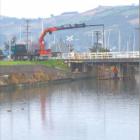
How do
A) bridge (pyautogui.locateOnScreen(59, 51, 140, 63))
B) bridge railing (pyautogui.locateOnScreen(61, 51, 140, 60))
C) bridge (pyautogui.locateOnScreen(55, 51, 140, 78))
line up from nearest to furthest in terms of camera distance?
bridge (pyautogui.locateOnScreen(59, 51, 140, 63))
bridge (pyautogui.locateOnScreen(55, 51, 140, 78))
bridge railing (pyautogui.locateOnScreen(61, 51, 140, 60))

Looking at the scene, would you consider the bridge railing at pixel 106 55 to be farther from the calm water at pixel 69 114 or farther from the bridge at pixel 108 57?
the calm water at pixel 69 114

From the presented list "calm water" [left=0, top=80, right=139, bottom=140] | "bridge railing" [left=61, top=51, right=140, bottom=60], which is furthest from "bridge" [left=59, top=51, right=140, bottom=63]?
"calm water" [left=0, top=80, right=139, bottom=140]

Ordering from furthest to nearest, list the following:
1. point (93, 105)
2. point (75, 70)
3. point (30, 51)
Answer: point (30, 51)
point (75, 70)
point (93, 105)

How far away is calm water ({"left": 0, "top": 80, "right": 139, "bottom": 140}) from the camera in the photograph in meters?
32.8

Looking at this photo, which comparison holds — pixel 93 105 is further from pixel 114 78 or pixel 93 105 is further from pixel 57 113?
pixel 114 78

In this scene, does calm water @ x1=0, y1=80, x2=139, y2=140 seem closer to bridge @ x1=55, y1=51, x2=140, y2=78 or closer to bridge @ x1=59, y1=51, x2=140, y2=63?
bridge @ x1=59, y1=51, x2=140, y2=63

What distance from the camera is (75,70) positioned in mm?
81375

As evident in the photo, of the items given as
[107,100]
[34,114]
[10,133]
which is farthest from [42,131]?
[107,100]

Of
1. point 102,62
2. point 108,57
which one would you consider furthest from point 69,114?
point 102,62

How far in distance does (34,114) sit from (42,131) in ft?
25.3

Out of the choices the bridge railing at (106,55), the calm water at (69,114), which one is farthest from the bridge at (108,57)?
the calm water at (69,114)

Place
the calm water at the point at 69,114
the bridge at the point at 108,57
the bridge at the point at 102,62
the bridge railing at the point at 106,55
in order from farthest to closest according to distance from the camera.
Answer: the bridge railing at the point at 106,55
the bridge at the point at 102,62
the bridge at the point at 108,57
the calm water at the point at 69,114

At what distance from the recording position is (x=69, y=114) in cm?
4100

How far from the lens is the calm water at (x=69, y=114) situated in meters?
32.8
